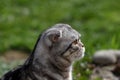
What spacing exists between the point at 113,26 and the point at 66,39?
23.0 feet

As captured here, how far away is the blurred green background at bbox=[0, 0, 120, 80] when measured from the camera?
10752mm

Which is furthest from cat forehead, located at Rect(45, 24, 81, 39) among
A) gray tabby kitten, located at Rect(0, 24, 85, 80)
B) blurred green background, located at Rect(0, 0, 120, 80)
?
blurred green background, located at Rect(0, 0, 120, 80)

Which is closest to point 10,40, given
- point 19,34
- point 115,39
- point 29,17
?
point 19,34

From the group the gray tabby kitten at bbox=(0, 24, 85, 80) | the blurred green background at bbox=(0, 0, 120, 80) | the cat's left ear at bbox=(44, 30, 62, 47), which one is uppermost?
the cat's left ear at bbox=(44, 30, 62, 47)

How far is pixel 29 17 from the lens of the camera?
12.3m

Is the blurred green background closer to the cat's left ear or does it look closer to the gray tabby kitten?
the gray tabby kitten

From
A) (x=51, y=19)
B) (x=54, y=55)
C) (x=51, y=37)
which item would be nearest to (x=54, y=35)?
(x=51, y=37)

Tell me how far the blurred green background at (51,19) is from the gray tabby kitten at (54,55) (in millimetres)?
4950

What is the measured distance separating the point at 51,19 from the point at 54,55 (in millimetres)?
7677

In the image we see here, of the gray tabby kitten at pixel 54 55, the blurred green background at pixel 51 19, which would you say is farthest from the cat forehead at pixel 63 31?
the blurred green background at pixel 51 19

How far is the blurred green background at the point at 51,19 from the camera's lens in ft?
35.3

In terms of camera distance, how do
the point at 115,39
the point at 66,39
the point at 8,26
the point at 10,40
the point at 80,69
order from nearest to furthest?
1. the point at 66,39
2. the point at 80,69
3. the point at 115,39
4. the point at 10,40
5. the point at 8,26

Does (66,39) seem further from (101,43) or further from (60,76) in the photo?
(101,43)

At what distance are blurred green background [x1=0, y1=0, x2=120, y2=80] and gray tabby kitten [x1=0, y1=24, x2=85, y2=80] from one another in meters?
4.95
